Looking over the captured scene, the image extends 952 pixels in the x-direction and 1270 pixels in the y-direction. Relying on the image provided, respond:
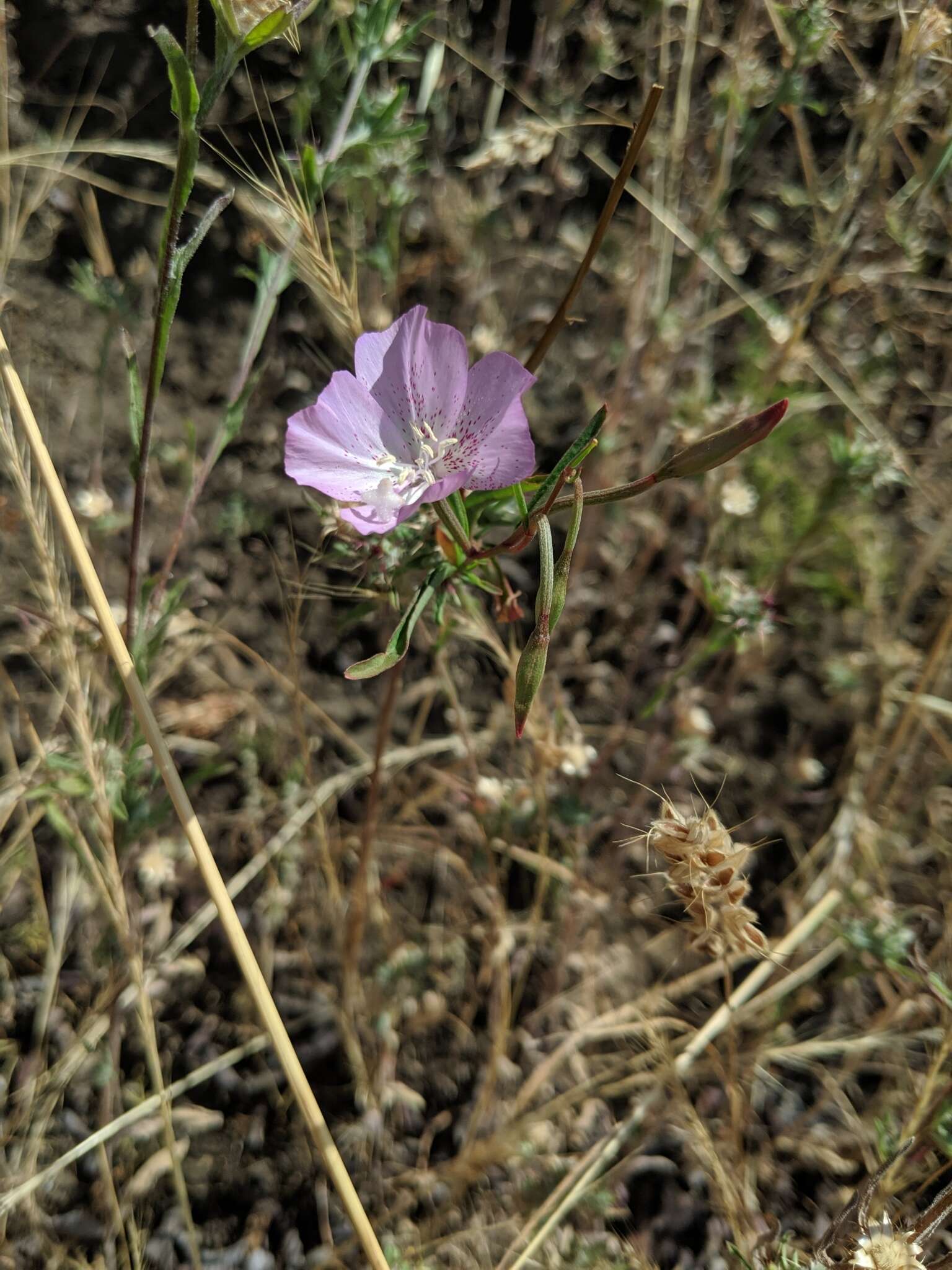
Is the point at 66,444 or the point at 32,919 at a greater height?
the point at 66,444

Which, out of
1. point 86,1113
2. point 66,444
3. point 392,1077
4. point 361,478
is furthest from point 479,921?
point 66,444

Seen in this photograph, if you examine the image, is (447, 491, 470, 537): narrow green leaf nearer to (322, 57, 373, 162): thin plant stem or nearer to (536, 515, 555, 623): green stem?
(536, 515, 555, 623): green stem

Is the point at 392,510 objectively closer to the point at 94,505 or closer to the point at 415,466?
the point at 415,466

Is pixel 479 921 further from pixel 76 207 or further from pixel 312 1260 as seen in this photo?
pixel 76 207

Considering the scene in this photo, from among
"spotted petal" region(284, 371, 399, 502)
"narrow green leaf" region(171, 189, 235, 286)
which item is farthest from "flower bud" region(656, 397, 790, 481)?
"narrow green leaf" region(171, 189, 235, 286)

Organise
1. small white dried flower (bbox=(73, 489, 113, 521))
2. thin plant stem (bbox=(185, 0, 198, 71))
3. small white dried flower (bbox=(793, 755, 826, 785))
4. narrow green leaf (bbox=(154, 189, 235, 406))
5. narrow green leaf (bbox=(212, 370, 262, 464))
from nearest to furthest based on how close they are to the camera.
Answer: thin plant stem (bbox=(185, 0, 198, 71)), narrow green leaf (bbox=(154, 189, 235, 406)), narrow green leaf (bbox=(212, 370, 262, 464)), small white dried flower (bbox=(73, 489, 113, 521)), small white dried flower (bbox=(793, 755, 826, 785))

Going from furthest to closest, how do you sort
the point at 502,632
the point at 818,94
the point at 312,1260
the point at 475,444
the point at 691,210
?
the point at 818,94
the point at 691,210
the point at 502,632
the point at 312,1260
the point at 475,444

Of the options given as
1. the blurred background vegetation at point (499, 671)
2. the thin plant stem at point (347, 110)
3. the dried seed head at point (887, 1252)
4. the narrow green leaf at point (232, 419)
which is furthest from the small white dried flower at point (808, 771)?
the thin plant stem at point (347, 110)

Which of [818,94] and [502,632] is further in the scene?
[818,94]
